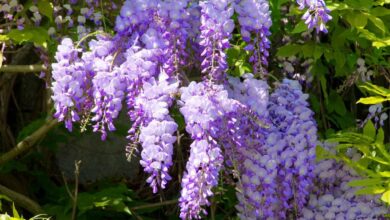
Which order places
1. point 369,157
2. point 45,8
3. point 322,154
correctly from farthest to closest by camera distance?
point 45,8, point 322,154, point 369,157

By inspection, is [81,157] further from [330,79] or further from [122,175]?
[330,79]

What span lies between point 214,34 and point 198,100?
9.1 inches

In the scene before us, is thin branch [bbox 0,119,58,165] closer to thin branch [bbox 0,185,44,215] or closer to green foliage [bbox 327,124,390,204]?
thin branch [bbox 0,185,44,215]

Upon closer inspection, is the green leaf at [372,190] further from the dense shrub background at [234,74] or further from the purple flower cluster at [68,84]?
the purple flower cluster at [68,84]

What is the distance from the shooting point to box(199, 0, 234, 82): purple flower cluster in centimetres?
279

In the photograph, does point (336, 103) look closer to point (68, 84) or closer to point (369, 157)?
point (369, 157)

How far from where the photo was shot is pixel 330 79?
4.56 m

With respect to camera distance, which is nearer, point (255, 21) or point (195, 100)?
point (195, 100)

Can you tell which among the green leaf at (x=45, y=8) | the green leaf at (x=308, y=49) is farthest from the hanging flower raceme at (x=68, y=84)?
the green leaf at (x=308, y=49)

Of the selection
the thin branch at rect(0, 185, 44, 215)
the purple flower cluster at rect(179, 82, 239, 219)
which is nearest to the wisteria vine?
the purple flower cluster at rect(179, 82, 239, 219)

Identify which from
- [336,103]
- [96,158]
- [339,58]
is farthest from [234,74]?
[96,158]

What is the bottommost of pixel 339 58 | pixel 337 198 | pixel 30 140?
pixel 337 198

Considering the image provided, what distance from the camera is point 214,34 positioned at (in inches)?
110

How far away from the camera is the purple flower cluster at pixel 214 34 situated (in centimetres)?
279
